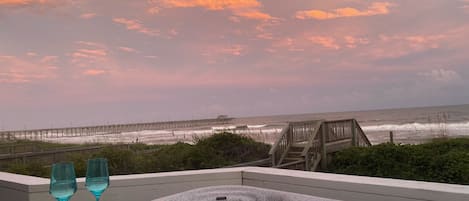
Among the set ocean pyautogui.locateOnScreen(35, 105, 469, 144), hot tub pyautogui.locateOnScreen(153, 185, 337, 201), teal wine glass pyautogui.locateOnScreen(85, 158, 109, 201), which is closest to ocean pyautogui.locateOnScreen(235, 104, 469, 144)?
ocean pyautogui.locateOnScreen(35, 105, 469, 144)

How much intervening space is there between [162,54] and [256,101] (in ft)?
20.4

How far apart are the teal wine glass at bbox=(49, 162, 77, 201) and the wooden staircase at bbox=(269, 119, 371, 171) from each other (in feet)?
17.6

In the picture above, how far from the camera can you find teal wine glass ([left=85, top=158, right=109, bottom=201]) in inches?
59.0

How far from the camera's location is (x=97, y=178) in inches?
59.7

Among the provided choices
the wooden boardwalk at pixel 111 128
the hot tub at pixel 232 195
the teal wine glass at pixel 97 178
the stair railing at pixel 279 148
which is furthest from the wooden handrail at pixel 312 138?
the wooden boardwalk at pixel 111 128

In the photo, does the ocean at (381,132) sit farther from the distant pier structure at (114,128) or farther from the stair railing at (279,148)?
the distant pier structure at (114,128)

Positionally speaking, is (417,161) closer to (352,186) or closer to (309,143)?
(309,143)

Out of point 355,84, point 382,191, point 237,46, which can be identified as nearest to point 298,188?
point 382,191

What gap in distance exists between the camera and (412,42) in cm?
955

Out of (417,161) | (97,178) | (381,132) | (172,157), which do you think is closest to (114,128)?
(381,132)

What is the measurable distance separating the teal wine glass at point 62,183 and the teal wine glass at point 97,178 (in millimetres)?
83

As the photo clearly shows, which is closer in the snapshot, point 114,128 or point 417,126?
point 417,126

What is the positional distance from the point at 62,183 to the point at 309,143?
602cm

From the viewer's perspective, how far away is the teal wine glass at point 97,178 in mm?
1499
